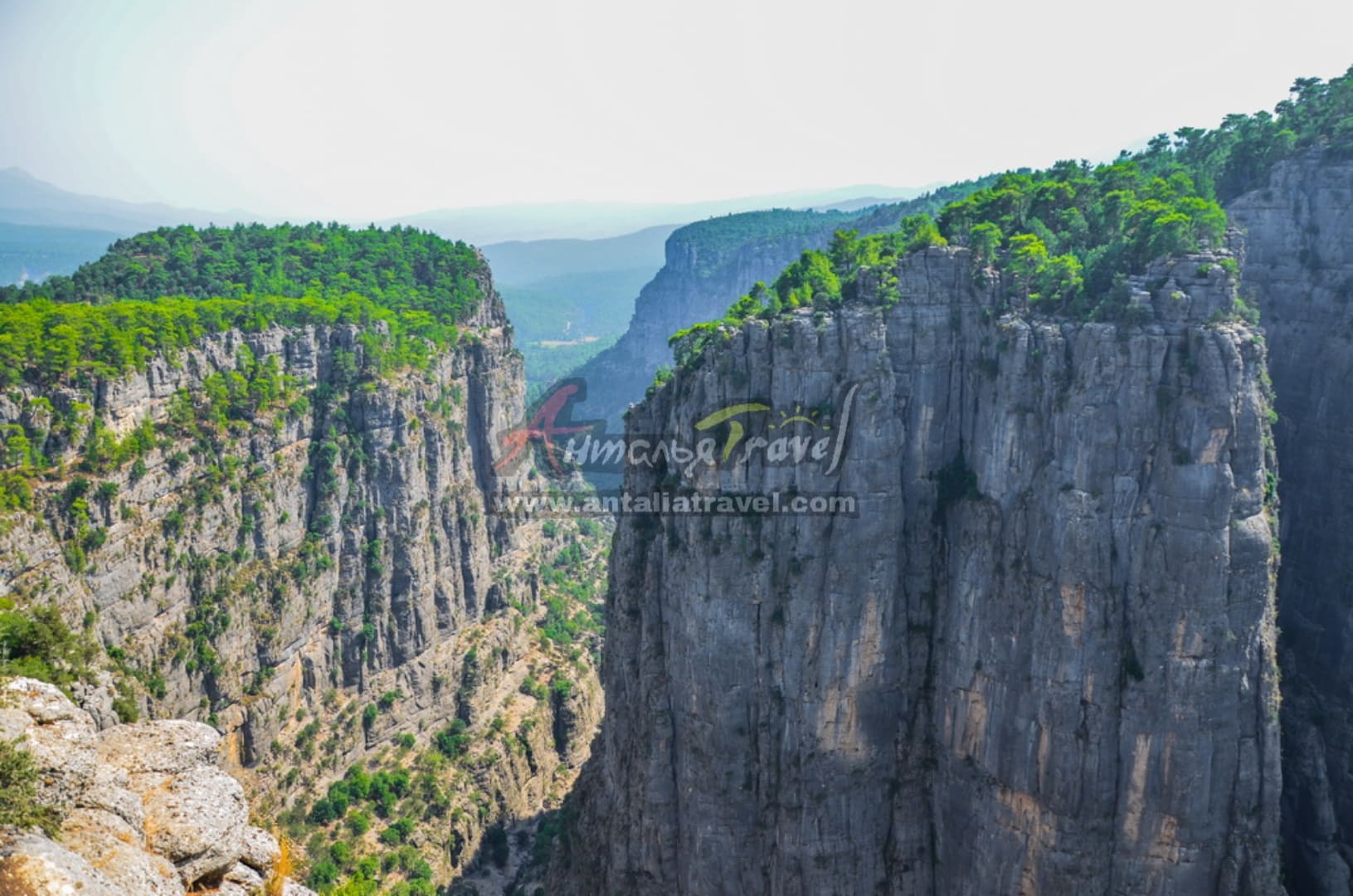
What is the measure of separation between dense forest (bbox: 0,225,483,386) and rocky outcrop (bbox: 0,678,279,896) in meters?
41.2

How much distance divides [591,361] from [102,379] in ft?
476

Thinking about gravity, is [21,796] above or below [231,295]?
below

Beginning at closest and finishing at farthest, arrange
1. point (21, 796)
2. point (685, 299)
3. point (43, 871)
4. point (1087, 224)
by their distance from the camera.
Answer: point (43, 871) → point (21, 796) → point (1087, 224) → point (685, 299)

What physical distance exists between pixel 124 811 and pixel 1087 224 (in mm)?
50761

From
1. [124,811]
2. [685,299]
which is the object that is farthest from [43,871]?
[685,299]

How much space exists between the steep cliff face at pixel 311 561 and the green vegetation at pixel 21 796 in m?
37.6

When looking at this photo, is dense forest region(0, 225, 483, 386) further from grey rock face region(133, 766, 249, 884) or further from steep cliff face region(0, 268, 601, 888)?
grey rock face region(133, 766, 249, 884)

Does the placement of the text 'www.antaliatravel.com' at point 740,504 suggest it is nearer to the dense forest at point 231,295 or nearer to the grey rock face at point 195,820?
the grey rock face at point 195,820

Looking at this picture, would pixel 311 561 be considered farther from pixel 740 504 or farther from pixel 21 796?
pixel 21 796

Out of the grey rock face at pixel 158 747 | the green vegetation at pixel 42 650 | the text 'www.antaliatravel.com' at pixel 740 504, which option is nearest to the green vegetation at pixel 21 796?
the grey rock face at pixel 158 747

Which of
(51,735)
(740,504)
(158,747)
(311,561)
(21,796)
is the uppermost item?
(21,796)

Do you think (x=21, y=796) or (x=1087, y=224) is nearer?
(x=21, y=796)

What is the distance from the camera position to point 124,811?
17234mm

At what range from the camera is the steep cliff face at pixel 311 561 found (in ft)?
176
